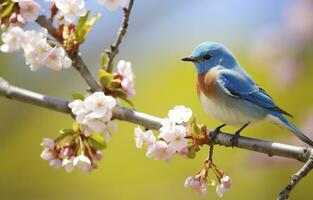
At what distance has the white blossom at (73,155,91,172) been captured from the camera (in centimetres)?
254

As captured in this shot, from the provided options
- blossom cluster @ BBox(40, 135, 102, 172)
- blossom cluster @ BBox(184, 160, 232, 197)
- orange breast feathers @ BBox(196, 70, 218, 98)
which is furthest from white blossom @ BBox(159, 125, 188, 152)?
orange breast feathers @ BBox(196, 70, 218, 98)

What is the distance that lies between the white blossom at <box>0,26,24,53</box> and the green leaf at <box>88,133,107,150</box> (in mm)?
488

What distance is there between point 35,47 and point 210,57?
Result: 0.92 metres

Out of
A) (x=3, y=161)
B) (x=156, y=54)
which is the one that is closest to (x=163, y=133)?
(x=156, y=54)

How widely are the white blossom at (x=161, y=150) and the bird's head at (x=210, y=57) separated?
29.2 inches

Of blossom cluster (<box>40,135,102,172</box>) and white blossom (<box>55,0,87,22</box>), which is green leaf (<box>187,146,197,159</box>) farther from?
white blossom (<box>55,0,87,22</box>)

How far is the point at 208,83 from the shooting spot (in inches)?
116

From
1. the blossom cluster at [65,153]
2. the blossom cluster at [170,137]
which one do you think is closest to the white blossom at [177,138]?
the blossom cluster at [170,137]

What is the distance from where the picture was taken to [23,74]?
7.06 meters

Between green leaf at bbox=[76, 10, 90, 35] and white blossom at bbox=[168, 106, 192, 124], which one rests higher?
green leaf at bbox=[76, 10, 90, 35]

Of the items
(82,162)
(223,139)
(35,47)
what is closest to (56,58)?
(35,47)

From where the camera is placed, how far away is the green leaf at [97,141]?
105 inches

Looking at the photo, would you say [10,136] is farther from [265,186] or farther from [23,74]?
[265,186]

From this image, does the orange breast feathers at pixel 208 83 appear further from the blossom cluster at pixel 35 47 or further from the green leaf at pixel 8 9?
the green leaf at pixel 8 9
